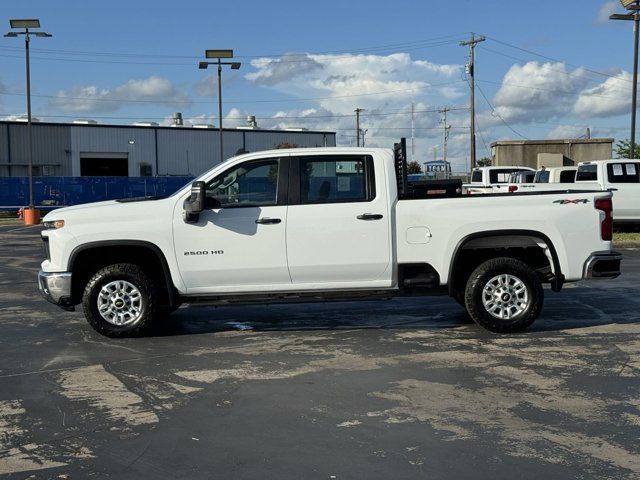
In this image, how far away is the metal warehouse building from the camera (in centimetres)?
6284

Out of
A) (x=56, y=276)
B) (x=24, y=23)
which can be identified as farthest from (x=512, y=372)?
(x=24, y=23)

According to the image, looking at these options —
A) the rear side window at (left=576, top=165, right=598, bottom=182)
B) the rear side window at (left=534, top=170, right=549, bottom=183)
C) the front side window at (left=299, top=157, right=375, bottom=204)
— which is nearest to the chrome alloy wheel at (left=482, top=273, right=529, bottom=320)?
the front side window at (left=299, top=157, right=375, bottom=204)

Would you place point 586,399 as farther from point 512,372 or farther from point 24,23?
point 24,23

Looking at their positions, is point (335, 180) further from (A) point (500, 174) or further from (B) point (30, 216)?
(B) point (30, 216)

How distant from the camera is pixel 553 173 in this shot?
23.3 metres

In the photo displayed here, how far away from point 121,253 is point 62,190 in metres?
39.4

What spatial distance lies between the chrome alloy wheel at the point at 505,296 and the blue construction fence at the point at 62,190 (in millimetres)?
37504

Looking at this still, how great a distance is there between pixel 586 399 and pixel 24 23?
3351 cm

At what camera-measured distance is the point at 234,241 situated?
316 inches

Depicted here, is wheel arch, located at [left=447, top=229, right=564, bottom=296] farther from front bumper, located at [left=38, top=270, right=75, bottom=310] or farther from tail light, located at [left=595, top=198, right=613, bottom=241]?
front bumper, located at [left=38, top=270, right=75, bottom=310]

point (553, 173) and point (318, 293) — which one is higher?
point (553, 173)


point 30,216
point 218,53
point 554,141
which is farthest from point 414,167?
point 30,216

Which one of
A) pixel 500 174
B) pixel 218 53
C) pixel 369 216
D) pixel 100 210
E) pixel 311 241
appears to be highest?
pixel 218 53

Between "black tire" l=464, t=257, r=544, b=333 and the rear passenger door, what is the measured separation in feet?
3.27
